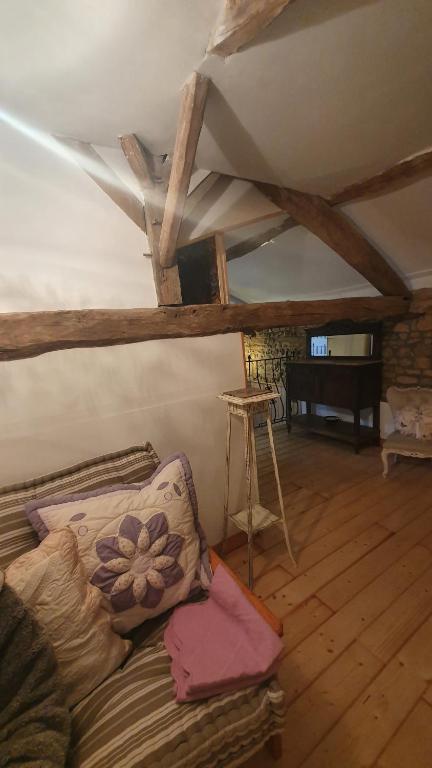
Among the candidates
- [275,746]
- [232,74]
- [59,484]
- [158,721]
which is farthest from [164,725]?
[232,74]

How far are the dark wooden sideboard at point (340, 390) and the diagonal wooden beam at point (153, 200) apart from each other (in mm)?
2405

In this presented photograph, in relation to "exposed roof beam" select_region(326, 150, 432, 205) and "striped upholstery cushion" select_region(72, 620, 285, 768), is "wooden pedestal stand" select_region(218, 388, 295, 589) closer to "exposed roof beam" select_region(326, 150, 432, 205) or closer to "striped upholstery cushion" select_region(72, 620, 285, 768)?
"striped upholstery cushion" select_region(72, 620, 285, 768)

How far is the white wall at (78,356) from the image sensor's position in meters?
1.41

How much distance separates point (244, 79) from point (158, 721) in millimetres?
2297

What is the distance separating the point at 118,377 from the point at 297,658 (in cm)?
165

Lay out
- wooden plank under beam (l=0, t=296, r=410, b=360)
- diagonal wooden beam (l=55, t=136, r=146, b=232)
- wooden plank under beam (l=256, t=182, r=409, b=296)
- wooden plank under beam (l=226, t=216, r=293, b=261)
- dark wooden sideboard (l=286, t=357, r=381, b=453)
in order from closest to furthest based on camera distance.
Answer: wooden plank under beam (l=0, t=296, r=410, b=360)
diagonal wooden beam (l=55, t=136, r=146, b=232)
wooden plank under beam (l=256, t=182, r=409, b=296)
wooden plank under beam (l=226, t=216, r=293, b=261)
dark wooden sideboard (l=286, t=357, r=381, b=453)

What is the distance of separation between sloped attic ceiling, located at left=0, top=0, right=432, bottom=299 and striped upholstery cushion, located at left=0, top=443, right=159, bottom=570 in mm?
1598

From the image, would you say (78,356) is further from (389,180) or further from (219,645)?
(389,180)

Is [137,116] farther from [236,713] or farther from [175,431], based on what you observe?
[236,713]

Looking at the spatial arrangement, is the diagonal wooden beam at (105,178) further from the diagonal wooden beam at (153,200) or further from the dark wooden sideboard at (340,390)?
the dark wooden sideboard at (340,390)

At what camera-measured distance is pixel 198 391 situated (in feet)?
6.33

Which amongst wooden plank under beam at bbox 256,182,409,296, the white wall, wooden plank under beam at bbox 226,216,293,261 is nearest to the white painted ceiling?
the white wall

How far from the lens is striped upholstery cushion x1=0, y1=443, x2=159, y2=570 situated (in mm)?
1075

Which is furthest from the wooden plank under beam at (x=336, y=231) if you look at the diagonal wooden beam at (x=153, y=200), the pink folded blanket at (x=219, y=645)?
the pink folded blanket at (x=219, y=645)
